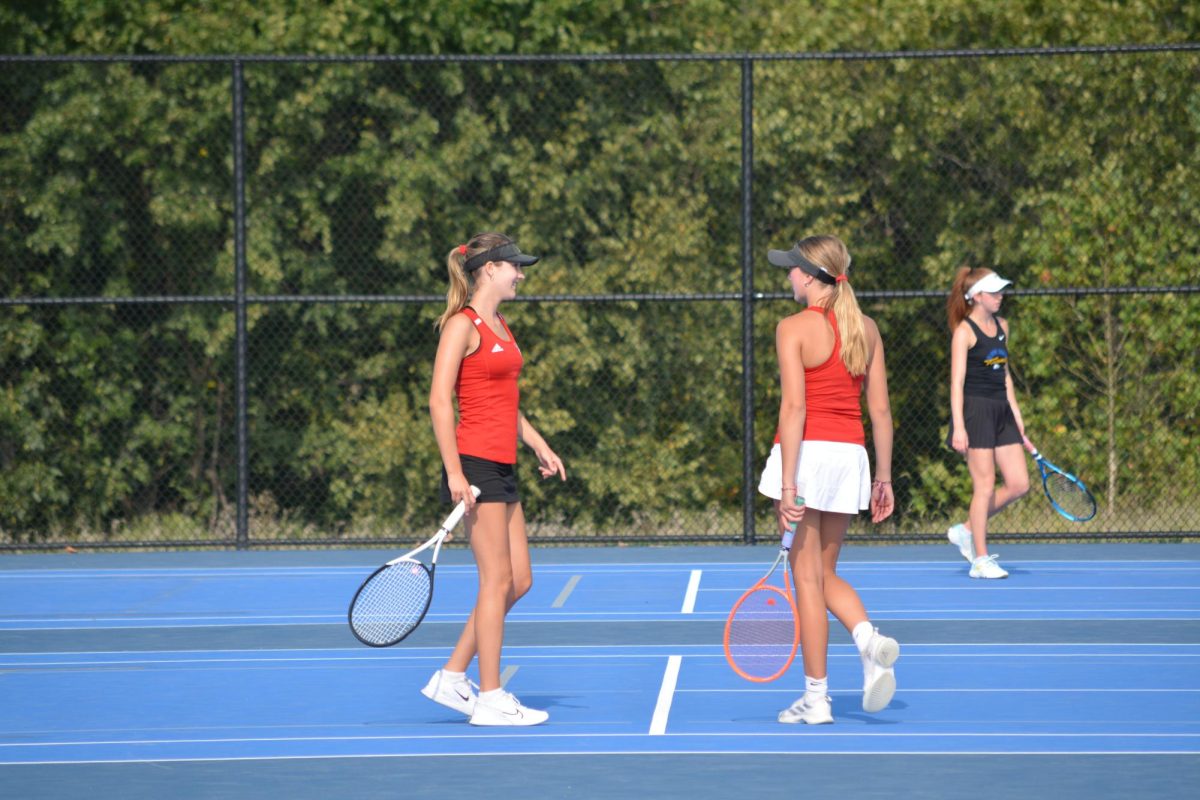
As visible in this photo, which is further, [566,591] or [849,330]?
[566,591]

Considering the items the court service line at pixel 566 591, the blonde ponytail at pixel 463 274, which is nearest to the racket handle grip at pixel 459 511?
the blonde ponytail at pixel 463 274

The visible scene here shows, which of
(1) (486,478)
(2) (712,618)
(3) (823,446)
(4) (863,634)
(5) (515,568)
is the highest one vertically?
(3) (823,446)

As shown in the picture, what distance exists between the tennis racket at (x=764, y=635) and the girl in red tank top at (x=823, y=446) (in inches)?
17.7

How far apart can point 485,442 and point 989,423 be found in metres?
5.26

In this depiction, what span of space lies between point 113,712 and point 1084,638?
4854mm

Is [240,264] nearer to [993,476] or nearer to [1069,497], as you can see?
[993,476]

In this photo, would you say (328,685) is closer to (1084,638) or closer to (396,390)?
(1084,638)

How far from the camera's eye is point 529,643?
9797 millimetres

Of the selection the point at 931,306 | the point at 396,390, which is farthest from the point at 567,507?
the point at 931,306

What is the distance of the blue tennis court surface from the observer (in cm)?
665

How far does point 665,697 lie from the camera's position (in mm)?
8164

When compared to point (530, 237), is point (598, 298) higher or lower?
lower

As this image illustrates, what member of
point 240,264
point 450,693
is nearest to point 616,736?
point 450,693

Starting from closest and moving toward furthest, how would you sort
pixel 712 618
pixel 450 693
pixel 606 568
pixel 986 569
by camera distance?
pixel 450 693 < pixel 712 618 < pixel 986 569 < pixel 606 568
